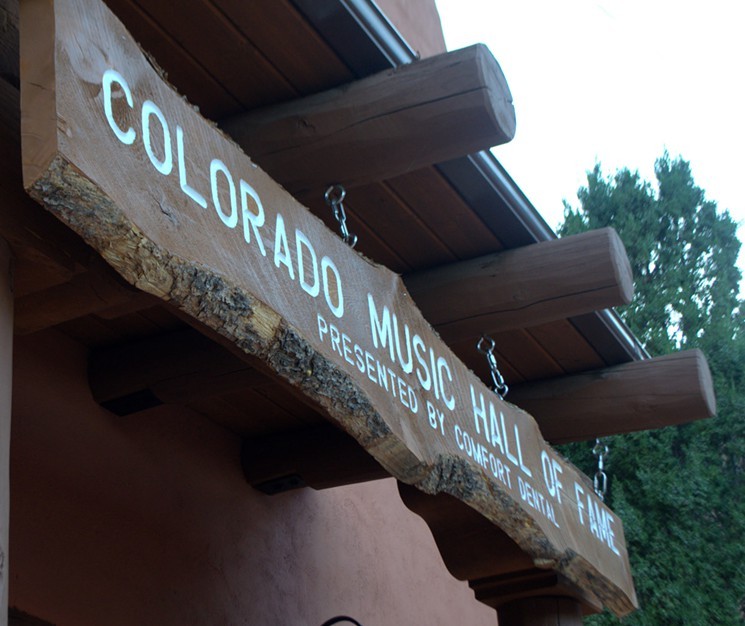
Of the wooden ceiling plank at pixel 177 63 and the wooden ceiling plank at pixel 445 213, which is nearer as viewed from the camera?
the wooden ceiling plank at pixel 177 63

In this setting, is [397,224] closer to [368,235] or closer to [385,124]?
[368,235]

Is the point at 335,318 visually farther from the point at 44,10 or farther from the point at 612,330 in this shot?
the point at 612,330

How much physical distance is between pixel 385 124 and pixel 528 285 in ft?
3.26

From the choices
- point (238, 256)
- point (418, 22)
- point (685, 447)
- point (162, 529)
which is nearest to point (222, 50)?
point (238, 256)

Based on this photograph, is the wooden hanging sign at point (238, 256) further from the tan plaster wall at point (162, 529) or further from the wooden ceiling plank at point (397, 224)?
the tan plaster wall at point (162, 529)

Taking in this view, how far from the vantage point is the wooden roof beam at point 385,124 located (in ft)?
8.34

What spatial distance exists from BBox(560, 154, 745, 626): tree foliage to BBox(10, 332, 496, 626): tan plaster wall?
340 centimetres

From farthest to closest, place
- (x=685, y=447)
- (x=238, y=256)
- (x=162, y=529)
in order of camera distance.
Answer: (x=685, y=447)
(x=162, y=529)
(x=238, y=256)

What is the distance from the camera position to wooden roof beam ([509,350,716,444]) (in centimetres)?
405

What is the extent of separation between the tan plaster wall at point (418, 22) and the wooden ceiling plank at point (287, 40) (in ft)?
9.39

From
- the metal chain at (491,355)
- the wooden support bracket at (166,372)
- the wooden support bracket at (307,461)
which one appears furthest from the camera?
the wooden support bracket at (307,461)

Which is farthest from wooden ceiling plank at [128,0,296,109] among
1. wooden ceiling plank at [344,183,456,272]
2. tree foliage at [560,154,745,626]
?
tree foliage at [560,154,745,626]

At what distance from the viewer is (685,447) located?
8.41m

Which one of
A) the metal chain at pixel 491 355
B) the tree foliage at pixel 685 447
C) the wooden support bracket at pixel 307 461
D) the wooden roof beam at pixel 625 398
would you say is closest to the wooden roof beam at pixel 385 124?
the metal chain at pixel 491 355
